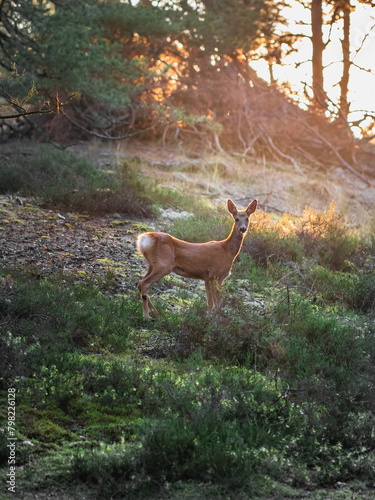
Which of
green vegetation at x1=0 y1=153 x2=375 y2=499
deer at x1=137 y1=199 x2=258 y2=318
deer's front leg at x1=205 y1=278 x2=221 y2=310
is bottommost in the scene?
green vegetation at x1=0 y1=153 x2=375 y2=499

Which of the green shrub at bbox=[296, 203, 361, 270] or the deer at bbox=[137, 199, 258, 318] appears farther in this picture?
the green shrub at bbox=[296, 203, 361, 270]

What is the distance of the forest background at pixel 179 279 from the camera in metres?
4.70

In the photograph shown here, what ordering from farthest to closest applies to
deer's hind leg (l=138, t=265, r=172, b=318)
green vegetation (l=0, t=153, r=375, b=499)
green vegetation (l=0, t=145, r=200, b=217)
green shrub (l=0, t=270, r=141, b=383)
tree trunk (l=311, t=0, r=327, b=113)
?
tree trunk (l=311, t=0, r=327, b=113) → green vegetation (l=0, t=145, r=200, b=217) → deer's hind leg (l=138, t=265, r=172, b=318) → green shrub (l=0, t=270, r=141, b=383) → green vegetation (l=0, t=153, r=375, b=499)

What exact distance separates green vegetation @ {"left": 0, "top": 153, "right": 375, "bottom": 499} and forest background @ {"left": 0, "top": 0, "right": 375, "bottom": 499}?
0.02 metres

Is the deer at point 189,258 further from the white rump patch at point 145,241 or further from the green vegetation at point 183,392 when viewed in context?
the green vegetation at point 183,392

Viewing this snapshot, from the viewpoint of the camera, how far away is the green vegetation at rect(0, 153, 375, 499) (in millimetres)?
4441

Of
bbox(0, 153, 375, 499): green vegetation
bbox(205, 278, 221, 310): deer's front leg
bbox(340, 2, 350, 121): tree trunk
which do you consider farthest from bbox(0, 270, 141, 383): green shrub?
bbox(340, 2, 350, 121): tree trunk

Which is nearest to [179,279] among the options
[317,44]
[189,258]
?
[189,258]

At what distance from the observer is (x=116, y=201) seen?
44.1 feet

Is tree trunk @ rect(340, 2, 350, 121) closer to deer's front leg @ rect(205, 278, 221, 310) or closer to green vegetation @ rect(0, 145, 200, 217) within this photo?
green vegetation @ rect(0, 145, 200, 217)

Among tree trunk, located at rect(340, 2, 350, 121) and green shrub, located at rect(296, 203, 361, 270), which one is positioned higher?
tree trunk, located at rect(340, 2, 350, 121)

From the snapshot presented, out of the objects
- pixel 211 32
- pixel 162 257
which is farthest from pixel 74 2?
pixel 162 257

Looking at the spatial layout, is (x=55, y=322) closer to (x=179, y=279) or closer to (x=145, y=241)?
(x=145, y=241)

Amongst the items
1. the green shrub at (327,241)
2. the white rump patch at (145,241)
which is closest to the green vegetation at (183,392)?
the white rump patch at (145,241)
